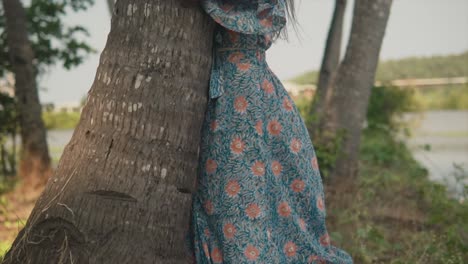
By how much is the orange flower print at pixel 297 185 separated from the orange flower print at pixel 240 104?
0.43 metres

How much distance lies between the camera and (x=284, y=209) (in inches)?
113

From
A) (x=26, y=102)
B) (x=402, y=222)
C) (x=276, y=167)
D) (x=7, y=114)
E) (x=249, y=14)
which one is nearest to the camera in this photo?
(x=249, y=14)

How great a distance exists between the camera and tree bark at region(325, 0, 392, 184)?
5.48 metres

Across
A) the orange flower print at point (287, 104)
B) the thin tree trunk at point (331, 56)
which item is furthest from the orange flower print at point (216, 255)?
the thin tree trunk at point (331, 56)

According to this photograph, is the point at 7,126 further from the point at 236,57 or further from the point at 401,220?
the point at 236,57

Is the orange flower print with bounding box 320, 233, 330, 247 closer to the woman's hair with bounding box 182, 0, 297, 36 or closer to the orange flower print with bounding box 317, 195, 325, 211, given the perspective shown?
the orange flower print with bounding box 317, 195, 325, 211

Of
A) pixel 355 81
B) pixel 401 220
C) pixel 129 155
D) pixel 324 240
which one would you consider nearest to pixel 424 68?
pixel 355 81

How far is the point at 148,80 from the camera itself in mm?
2518

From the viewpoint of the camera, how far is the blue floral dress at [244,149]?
8.78ft

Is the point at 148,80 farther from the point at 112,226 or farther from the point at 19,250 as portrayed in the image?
the point at 19,250

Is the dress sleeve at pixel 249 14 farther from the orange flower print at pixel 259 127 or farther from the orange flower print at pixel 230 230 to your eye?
the orange flower print at pixel 230 230

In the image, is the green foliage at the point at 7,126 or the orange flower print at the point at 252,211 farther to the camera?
the green foliage at the point at 7,126

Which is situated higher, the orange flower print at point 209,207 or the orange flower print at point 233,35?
the orange flower print at point 233,35

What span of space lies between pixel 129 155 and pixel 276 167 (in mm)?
680
